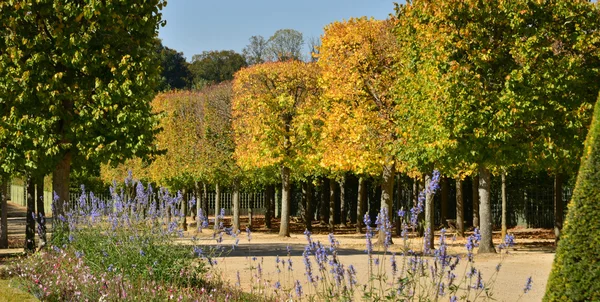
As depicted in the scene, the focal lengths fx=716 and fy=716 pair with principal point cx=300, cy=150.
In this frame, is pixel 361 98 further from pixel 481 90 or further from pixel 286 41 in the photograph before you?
pixel 286 41

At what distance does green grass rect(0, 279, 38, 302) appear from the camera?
953cm

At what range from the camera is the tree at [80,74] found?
49.3ft

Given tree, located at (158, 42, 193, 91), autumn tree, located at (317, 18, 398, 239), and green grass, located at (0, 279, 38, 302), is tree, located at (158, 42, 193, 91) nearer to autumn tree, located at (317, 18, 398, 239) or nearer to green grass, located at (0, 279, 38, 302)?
autumn tree, located at (317, 18, 398, 239)

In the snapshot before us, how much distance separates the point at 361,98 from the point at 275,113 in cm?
623

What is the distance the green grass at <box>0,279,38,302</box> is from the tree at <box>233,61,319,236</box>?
15.7 m

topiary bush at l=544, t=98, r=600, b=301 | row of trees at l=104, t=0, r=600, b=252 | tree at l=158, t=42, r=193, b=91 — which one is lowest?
topiary bush at l=544, t=98, r=600, b=301

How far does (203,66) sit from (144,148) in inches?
2881

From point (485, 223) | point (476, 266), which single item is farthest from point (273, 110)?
point (476, 266)

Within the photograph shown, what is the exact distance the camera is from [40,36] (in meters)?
15.1

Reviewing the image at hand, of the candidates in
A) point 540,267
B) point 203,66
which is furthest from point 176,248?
point 203,66

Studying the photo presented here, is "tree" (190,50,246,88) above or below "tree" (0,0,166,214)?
above

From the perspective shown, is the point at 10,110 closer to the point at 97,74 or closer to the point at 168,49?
the point at 97,74

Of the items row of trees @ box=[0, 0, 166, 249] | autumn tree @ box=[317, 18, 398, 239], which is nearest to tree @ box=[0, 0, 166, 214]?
row of trees @ box=[0, 0, 166, 249]

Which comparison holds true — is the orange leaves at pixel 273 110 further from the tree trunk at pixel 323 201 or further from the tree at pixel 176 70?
the tree at pixel 176 70
